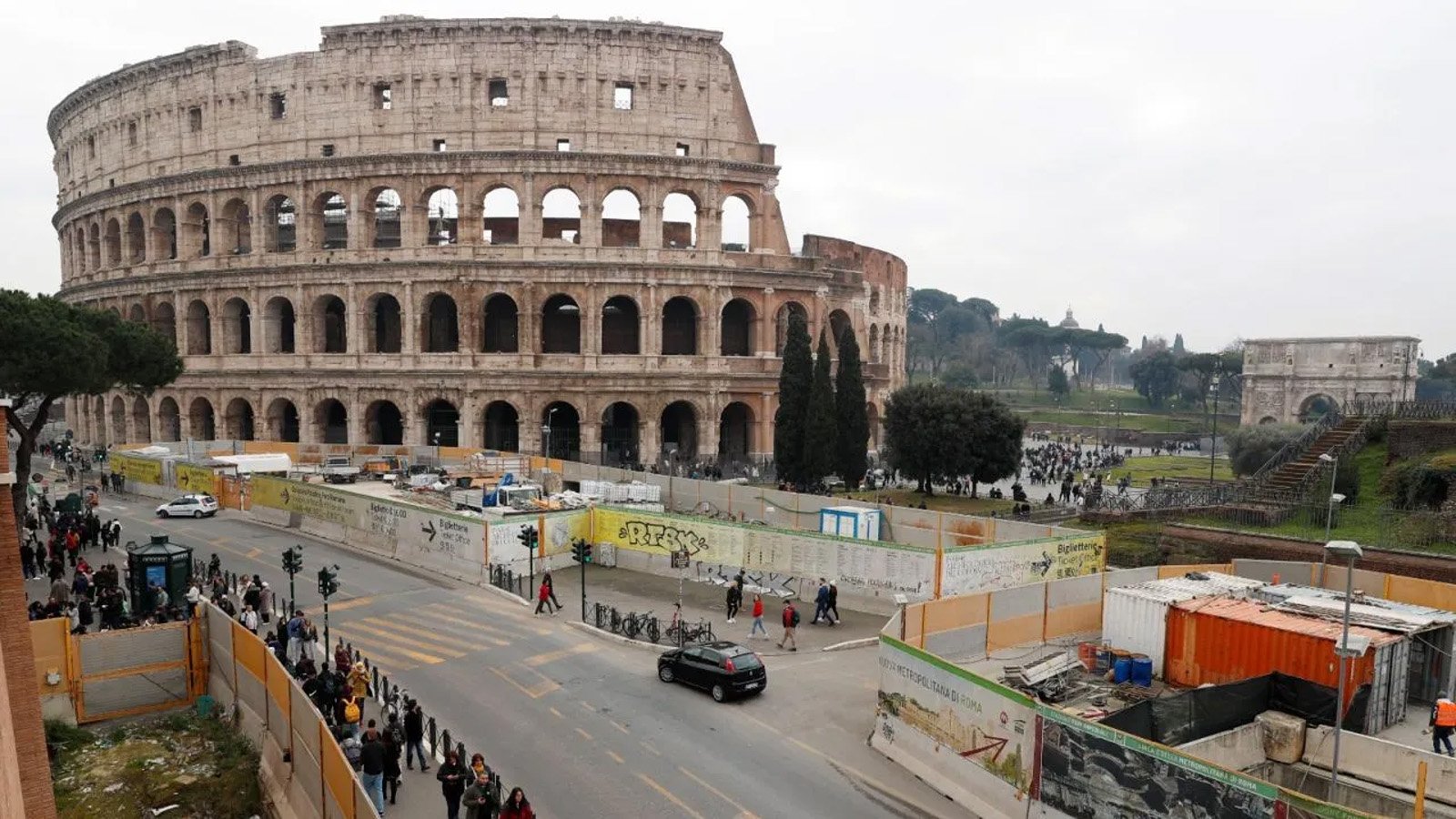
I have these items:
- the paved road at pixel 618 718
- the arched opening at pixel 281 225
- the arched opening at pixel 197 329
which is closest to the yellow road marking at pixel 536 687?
the paved road at pixel 618 718

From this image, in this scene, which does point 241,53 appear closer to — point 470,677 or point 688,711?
point 470,677

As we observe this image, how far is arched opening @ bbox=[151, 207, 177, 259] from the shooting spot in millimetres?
58844

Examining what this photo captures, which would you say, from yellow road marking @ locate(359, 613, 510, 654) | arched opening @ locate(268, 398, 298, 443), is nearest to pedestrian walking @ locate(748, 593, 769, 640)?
yellow road marking @ locate(359, 613, 510, 654)

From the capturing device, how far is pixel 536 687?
1969 cm

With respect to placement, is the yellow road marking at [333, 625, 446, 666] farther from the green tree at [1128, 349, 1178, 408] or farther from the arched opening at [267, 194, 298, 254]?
the green tree at [1128, 349, 1178, 408]

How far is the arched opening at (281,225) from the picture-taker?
55.7 metres

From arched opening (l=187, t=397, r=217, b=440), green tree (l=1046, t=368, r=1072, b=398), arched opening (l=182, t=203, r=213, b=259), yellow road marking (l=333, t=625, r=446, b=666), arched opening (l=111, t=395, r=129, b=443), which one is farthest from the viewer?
green tree (l=1046, t=368, r=1072, b=398)

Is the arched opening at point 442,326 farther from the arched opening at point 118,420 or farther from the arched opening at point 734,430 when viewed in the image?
the arched opening at point 118,420

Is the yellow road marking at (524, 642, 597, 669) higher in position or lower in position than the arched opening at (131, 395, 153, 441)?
lower

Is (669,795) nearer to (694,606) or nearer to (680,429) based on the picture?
(694,606)

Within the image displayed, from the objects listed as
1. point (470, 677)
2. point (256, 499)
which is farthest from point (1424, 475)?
point (256, 499)

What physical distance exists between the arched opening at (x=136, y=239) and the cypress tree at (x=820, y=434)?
46074 mm

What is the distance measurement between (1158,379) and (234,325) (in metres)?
108

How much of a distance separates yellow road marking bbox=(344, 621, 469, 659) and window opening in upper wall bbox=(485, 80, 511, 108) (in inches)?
1432
